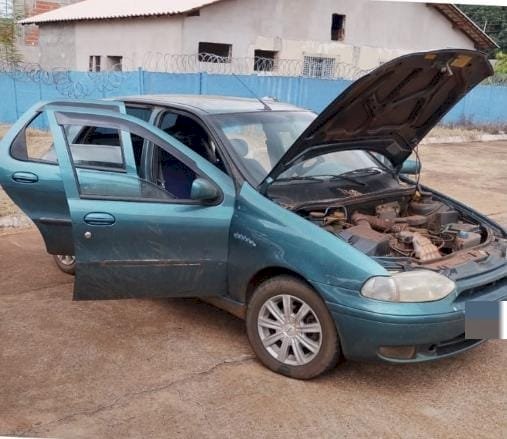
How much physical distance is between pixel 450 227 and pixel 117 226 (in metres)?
2.23

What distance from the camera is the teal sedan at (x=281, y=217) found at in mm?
3225

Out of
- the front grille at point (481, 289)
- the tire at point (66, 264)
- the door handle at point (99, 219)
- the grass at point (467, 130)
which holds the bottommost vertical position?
the grass at point (467, 130)

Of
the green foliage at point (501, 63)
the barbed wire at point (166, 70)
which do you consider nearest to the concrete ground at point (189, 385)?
the barbed wire at point (166, 70)

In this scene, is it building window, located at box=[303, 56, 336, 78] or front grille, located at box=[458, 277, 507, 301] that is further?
building window, located at box=[303, 56, 336, 78]

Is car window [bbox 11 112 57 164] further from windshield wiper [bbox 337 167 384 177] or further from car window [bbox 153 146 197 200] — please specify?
windshield wiper [bbox 337 167 384 177]

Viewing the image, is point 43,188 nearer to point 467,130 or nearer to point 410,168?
point 410,168

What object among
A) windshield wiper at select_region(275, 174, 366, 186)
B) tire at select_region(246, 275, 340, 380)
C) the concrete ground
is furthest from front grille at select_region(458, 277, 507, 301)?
windshield wiper at select_region(275, 174, 366, 186)

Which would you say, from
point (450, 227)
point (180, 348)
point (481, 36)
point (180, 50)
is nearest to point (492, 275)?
point (450, 227)

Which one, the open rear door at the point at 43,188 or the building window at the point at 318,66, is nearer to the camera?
the open rear door at the point at 43,188

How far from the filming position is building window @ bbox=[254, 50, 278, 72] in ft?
60.1

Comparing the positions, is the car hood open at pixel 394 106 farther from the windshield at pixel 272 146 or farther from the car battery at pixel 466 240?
the car battery at pixel 466 240

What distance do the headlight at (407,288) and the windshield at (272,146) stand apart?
1.04 metres

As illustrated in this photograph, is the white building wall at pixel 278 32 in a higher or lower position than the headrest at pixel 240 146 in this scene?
higher

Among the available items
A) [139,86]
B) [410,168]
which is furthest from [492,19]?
[410,168]
